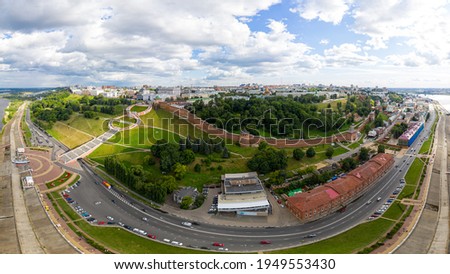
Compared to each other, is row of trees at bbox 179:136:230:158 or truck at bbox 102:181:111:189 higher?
row of trees at bbox 179:136:230:158

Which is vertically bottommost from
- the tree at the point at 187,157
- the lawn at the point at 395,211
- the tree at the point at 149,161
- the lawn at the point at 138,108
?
the lawn at the point at 395,211

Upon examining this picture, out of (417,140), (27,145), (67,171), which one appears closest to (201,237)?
(67,171)

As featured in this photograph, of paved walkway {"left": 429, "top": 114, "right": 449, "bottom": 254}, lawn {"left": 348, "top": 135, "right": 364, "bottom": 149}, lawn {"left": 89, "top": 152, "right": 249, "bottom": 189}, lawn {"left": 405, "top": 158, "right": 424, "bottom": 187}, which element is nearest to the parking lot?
lawn {"left": 405, "top": 158, "right": 424, "bottom": 187}

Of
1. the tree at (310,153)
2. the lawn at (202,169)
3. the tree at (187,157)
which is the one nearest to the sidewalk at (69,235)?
the lawn at (202,169)

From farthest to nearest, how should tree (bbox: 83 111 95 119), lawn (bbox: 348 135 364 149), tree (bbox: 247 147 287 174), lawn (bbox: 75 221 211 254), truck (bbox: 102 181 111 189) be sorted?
tree (bbox: 83 111 95 119), lawn (bbox: 348 135 364 149), tree (bbox: 247 147 287 174), truck (bbox: 102 181 111 189), lawn (bbox: 75 221 211 254)

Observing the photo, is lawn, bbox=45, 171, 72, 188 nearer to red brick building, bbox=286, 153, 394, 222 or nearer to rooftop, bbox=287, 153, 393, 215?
red brick building, bbox=286, 153, 394, 222

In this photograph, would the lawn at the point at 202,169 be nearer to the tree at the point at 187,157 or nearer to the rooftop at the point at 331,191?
the tree at the point at 187,157
